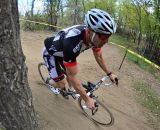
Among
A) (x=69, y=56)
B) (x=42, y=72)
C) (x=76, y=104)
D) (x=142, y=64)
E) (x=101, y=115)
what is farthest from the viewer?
(x=142, y=64)

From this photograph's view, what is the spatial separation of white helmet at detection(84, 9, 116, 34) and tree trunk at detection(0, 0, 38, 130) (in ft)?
4.04

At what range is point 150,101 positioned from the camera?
32.1 ft

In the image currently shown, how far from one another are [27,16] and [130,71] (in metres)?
6.76

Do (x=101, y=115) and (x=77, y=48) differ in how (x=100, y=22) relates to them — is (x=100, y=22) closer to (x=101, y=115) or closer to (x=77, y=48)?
(x=77, y=48)

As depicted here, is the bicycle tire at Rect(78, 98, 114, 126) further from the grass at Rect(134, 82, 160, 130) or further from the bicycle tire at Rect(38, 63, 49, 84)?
the bicycle tire at Rect(38, 63, 49, 84)

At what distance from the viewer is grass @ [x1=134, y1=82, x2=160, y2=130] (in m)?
8.64

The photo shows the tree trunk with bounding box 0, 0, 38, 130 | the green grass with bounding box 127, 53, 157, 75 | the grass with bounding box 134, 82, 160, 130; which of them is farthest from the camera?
the green grass with bounding box 127, 53, 157, 75

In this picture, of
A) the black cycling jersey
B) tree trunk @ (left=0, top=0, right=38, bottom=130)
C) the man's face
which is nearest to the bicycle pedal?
the black cycling jersey

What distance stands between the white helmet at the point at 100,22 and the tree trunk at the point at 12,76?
48.5 inches

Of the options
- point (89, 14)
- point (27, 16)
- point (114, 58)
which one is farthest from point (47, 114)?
point (27, 16)

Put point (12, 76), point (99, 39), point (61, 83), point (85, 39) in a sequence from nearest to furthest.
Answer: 1. point (12, 76)
2. point (99, 39)
3. point (85, 39)
4. point (61, 83)

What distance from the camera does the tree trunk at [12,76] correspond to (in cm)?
464

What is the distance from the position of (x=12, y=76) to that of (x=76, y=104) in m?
3.35

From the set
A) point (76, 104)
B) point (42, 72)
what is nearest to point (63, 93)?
point (76, 104)
